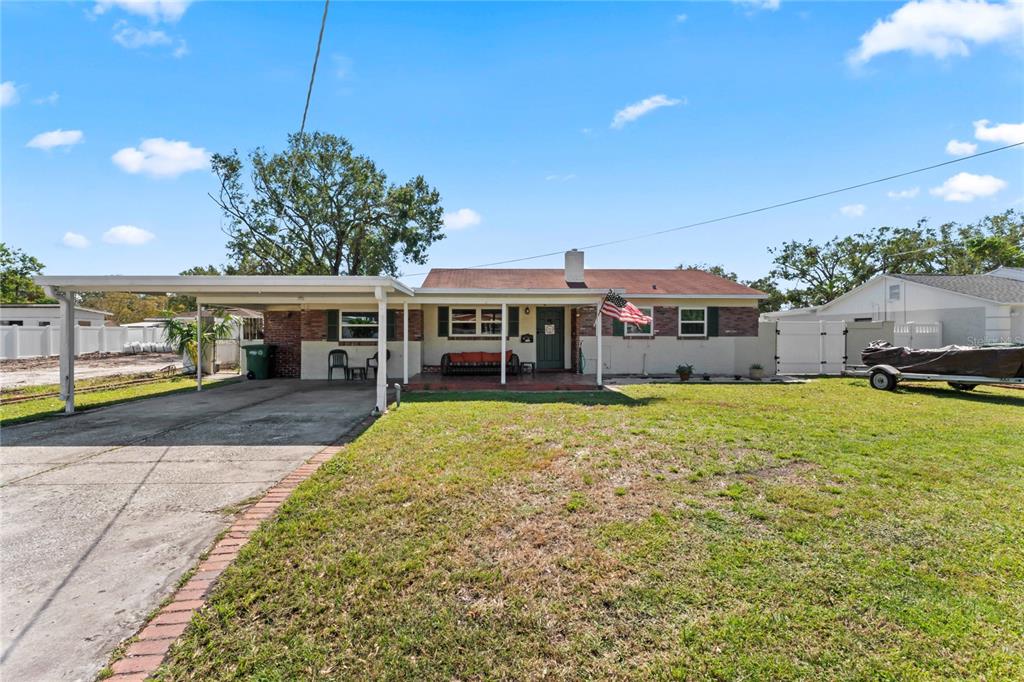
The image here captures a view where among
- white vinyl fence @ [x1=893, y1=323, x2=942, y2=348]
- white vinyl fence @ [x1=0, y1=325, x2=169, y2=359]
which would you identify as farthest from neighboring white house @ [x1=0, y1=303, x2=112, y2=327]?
white vinyl fence @ [x1=893, y1=323, x2=942, y2=348]

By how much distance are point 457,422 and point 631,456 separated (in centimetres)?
294

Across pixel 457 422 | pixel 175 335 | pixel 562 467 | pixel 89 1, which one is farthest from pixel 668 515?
pixel 175 335

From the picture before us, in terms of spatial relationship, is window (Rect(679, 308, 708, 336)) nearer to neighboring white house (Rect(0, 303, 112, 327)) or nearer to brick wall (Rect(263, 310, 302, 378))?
brick wall (Rect(263, 310, 302, 378))

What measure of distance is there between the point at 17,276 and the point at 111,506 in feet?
176

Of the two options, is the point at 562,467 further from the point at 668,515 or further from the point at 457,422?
the point at 457,422

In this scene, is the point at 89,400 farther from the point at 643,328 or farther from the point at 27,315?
the point at 27,315

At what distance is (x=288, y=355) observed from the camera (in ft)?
49.1

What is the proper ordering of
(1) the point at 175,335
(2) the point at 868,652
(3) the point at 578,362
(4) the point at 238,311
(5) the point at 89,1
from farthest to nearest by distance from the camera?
(4) the point at 238,311, (1) the point at 175,335, (3) the point at 578,362, (5) the point at 89,1, (2) the point at 868,652

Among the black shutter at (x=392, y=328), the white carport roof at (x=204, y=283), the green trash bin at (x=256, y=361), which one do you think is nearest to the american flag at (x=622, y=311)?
the white carport roof at (x=204, y=283)

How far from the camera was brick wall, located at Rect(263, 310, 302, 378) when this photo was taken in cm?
1488

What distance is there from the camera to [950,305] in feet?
56.6

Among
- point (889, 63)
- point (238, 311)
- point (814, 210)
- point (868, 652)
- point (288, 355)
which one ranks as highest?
point (889, 63)

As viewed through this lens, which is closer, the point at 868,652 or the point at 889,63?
the point at 868,652

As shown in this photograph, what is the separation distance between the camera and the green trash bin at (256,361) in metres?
14.4
